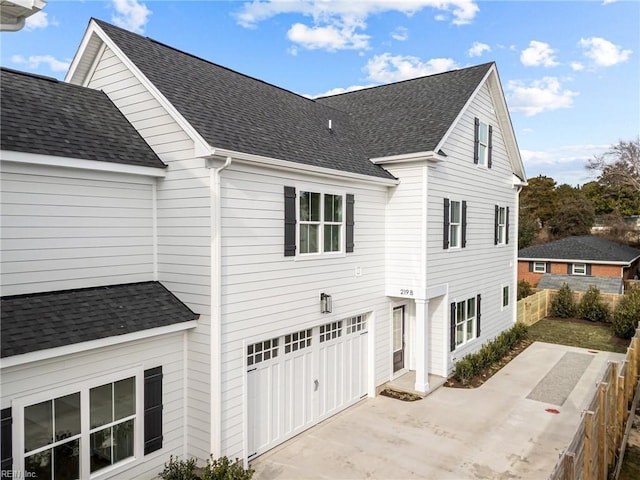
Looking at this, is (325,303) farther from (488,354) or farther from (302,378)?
(488,354)

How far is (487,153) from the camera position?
49.7 feet

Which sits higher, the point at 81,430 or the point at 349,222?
the point at 349,222

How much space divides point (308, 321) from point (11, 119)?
21.0ft

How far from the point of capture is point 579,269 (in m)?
27.0

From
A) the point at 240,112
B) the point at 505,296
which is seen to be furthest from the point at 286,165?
the point at 505,296

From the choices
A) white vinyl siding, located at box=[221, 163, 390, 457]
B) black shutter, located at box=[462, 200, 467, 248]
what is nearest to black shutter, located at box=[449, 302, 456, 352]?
black shutter, located at box=[462, 200, 467, 248]

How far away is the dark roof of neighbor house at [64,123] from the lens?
6.66 metres

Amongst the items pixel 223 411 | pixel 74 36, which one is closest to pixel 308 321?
pixel 223 411

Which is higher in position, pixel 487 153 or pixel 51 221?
pixel 487 153

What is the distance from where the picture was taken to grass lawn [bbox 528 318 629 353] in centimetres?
1691

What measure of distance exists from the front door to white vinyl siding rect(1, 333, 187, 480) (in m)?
7.00

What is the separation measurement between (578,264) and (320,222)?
23.9m

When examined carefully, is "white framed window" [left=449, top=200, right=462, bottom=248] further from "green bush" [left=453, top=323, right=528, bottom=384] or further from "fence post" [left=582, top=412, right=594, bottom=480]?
"fence post" [left=582, top=412, right=594, bottom=480]

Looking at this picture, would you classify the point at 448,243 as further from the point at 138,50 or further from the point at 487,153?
the point at 138,50
